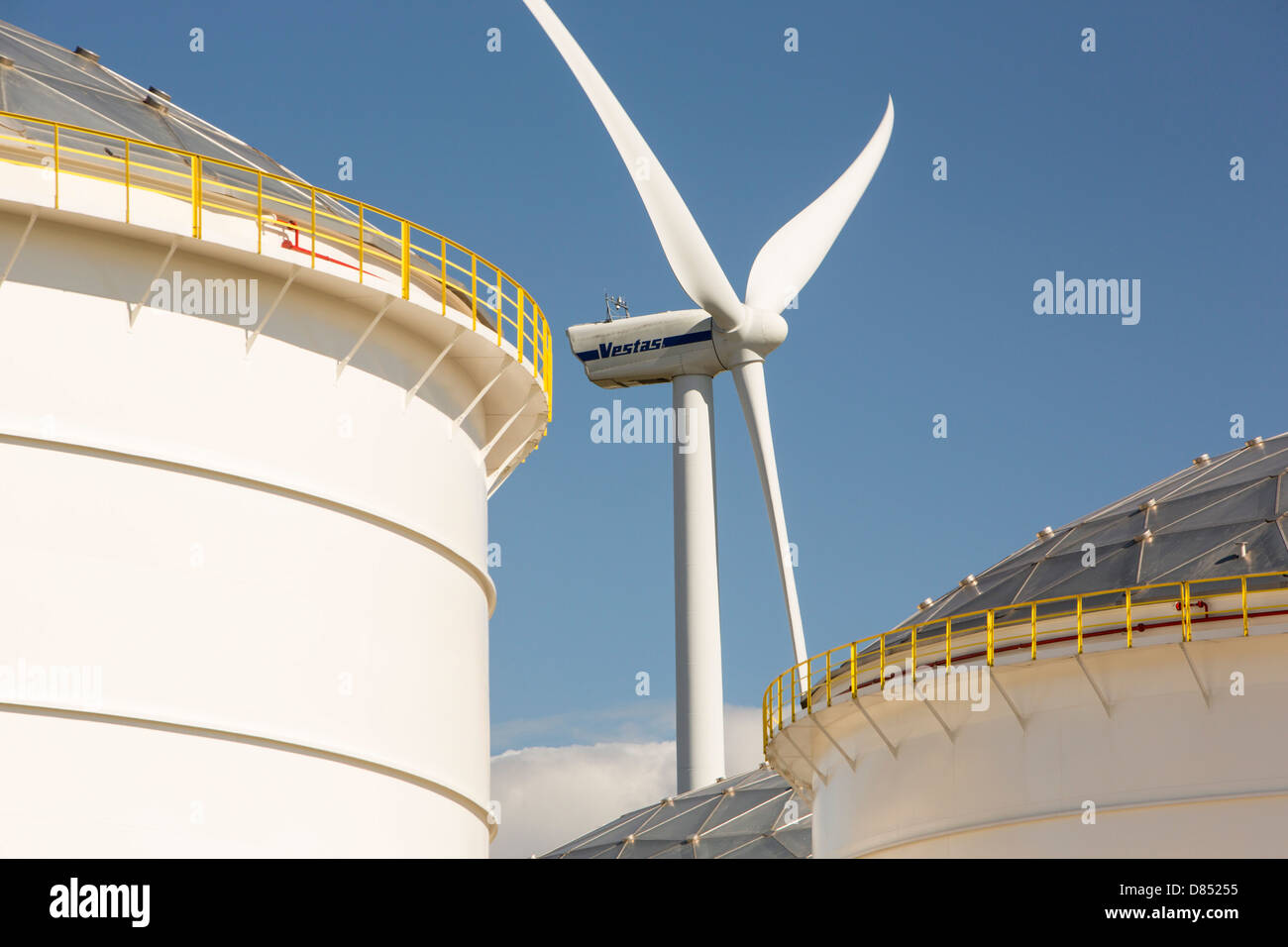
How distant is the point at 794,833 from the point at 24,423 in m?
24.7

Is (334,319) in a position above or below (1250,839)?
above

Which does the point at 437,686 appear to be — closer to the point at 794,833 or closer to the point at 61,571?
the point at 61,571

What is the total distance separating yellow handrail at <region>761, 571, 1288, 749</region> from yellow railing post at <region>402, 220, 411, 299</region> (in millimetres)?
8912

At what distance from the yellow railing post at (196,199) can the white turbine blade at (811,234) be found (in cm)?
3454

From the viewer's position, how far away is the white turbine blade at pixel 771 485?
4681 cm

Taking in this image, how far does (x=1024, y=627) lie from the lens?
76.0 feet

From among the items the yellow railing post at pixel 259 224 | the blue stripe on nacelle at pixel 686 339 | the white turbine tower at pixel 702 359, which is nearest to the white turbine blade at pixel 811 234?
the white turbine tower at pixel 702 359

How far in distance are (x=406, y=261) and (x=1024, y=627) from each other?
9.77 m

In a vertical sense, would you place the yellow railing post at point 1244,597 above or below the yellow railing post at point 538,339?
below

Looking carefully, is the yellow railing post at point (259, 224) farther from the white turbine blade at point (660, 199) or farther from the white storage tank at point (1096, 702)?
Answer: the white turbine blade at point (660, 199)

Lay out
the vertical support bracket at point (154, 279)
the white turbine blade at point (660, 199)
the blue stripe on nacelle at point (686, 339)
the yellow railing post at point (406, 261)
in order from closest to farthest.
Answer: the vertical support bracket at point (154, 279) → the yellow railing post at point (406, 261) → the white turbine blade at point (660, 199) → the blue stripe on nacelle at point (686, 339)
